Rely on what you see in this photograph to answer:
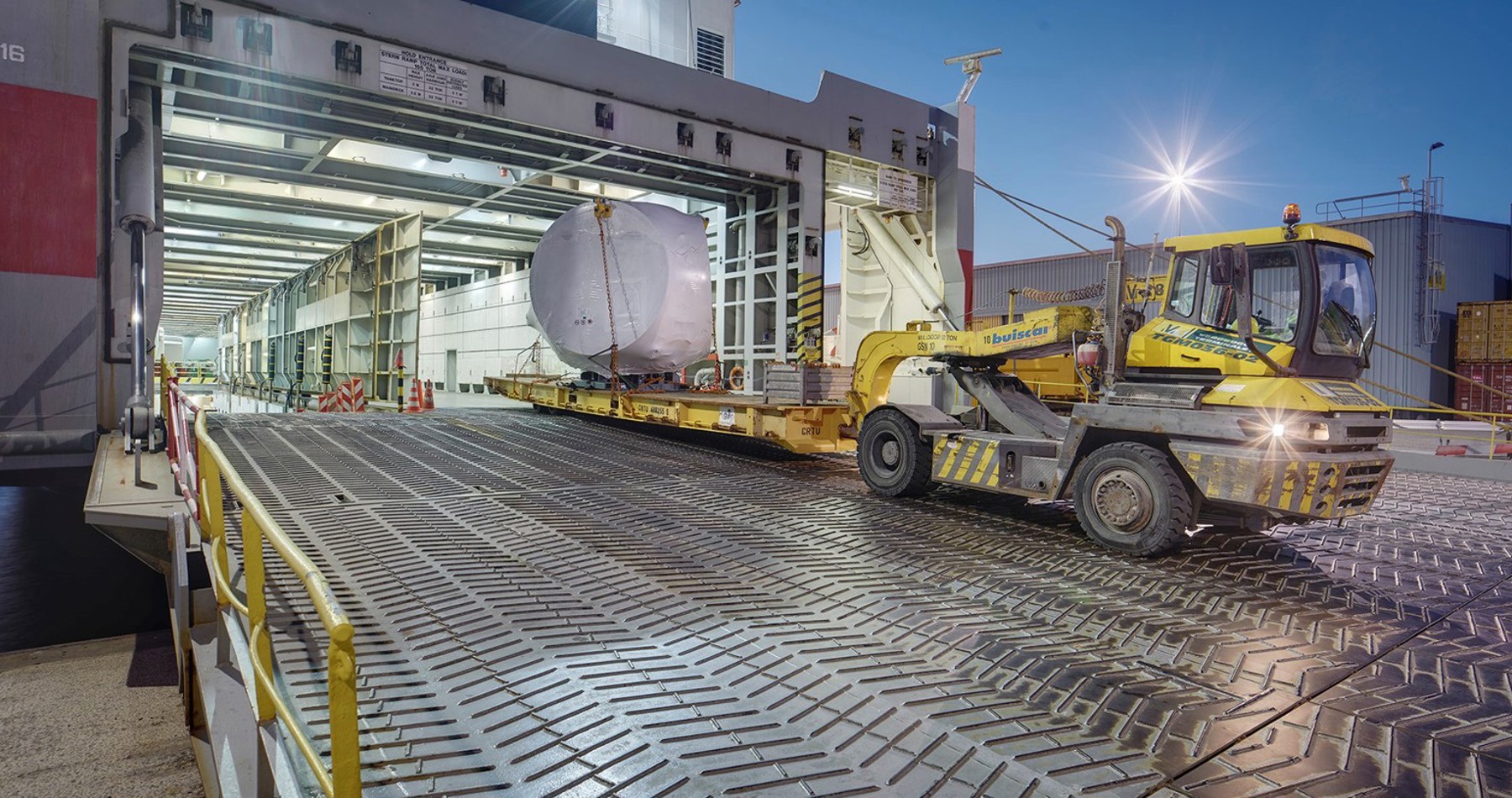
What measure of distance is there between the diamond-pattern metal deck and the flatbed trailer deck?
198 centimetres

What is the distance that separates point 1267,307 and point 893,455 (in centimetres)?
304

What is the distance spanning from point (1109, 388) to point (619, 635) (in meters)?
3.98

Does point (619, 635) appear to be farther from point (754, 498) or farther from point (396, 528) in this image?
point (754, 498)

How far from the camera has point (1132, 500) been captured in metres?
5.20

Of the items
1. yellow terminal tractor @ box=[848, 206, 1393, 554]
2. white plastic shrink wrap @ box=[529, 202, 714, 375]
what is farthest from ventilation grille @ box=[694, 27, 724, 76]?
yellow terminal tractor @ box=[848, 206, 1393, 554]

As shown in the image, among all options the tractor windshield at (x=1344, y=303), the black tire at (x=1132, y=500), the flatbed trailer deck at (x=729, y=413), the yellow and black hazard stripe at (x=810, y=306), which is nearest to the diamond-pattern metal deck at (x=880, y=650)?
the black tire at (x=1132, y=500)

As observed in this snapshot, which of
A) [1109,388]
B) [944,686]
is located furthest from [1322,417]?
[944,686]

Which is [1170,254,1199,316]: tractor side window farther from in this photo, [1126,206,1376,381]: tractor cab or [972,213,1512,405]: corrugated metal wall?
[972,213,1512,405]: corrugated metal wall

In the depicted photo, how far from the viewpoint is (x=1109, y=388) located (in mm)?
5652

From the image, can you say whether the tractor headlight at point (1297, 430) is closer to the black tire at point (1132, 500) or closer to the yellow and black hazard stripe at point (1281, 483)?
the yellow and black hazard stripe at point (1281, 483)

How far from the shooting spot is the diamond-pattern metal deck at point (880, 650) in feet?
8.06

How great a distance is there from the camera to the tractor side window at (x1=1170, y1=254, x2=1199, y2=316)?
5352 millimetres

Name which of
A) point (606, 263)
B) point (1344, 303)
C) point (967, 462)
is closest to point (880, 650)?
point (967, 462)

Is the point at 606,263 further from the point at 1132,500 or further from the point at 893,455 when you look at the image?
the point at 1132,500
